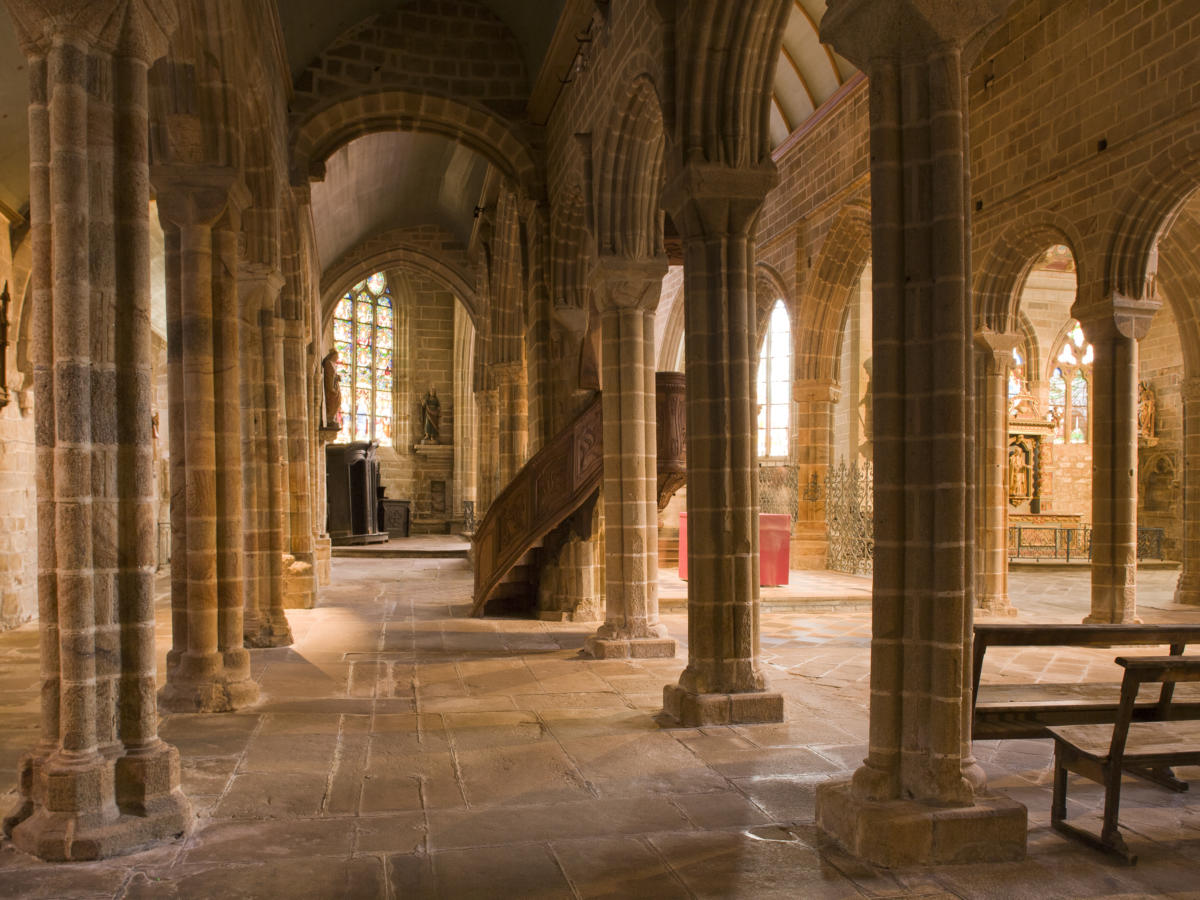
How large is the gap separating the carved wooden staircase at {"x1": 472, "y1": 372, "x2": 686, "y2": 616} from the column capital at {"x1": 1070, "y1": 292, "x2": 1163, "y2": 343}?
14.3ft

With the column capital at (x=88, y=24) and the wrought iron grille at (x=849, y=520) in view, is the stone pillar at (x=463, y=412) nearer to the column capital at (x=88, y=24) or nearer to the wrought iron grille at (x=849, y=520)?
the wrought iron grille at (x=849, y=520)

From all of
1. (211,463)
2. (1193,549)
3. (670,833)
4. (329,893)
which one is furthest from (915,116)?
(1193,549)

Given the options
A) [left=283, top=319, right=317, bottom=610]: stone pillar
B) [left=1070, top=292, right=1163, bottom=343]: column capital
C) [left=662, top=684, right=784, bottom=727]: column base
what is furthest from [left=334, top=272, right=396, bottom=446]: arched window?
[left=662, top=684, right=784, bottom=727]: column base

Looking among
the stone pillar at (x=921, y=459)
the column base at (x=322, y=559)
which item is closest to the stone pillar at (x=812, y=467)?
the column base at (x=322, y=559)

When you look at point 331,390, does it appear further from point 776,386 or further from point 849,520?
point 849,520

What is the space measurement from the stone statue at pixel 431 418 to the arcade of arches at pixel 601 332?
7.90m

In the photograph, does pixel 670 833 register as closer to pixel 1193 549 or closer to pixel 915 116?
pixel 915 116

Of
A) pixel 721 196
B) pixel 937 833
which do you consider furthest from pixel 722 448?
pixel 937 833

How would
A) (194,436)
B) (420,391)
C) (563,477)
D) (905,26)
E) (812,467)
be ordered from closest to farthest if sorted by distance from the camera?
(905,26), (194,436), (563,477), (812,467), (420,391)

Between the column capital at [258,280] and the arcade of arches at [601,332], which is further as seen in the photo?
the column capital at [258,280]

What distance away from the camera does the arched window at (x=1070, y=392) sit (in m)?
21.8

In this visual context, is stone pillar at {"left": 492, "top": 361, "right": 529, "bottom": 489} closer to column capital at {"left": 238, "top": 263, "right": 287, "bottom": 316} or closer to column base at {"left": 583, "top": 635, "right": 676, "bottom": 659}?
column capital at {"left": 238, "top": 263, "right": 287, "bottom": 316}

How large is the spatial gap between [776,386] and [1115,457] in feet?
31.3

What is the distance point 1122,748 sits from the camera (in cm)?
379
